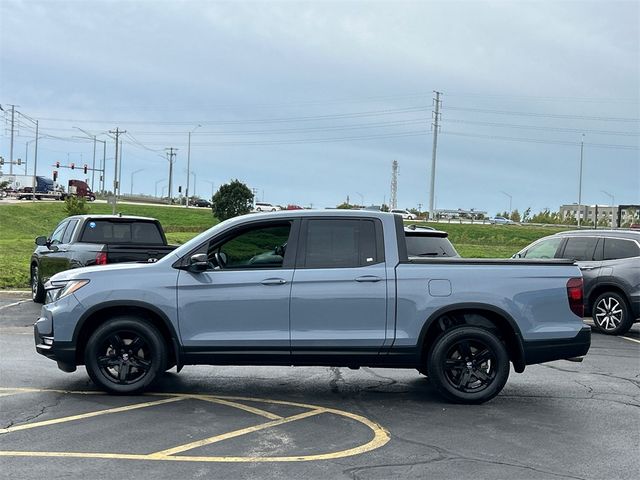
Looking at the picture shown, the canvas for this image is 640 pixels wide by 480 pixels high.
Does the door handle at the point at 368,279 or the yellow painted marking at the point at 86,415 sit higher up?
the door handle at the point at 368,279

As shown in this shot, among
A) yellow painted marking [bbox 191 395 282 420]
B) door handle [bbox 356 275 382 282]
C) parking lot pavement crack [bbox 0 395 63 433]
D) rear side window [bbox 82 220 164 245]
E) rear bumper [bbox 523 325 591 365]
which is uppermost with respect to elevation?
rear side window [bbox 82 220 164 245]

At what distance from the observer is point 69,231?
46.4ft

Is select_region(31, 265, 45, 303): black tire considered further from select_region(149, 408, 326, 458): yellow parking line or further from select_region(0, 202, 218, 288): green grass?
select_region(0, 202, 218, 288): green grass

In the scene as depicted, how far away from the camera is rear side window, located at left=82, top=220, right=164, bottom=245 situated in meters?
13.6

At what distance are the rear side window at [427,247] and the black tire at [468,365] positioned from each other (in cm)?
415

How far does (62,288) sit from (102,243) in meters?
6.08

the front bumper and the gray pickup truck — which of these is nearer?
the gray pickup truck

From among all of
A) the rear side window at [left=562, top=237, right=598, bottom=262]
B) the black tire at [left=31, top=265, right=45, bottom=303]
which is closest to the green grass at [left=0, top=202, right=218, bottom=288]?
the black tire at [left=31, top=265, right=45, bottom=303]

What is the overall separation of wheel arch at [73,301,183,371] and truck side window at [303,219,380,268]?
156cm

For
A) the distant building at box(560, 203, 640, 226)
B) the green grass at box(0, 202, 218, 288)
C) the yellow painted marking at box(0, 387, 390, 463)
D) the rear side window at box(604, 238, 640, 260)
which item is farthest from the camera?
the distant building at box(560, 203, 640, 226)

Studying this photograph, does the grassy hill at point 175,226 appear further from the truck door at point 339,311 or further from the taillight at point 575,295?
the truck door at point 339,311

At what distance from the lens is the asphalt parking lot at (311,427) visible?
528 centimetres

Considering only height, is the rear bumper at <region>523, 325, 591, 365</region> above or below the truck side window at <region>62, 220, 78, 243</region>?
below

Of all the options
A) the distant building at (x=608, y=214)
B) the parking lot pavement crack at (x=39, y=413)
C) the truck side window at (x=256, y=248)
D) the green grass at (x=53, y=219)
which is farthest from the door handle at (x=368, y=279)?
the distant building at (x=608, y=214)
